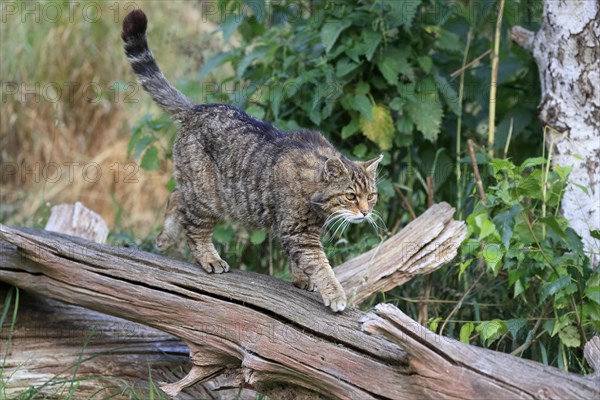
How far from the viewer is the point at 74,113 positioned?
349 inches

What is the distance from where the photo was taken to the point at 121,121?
891cm

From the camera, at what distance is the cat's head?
427 cm

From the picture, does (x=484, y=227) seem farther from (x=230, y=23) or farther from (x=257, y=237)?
(x=230, y=23)

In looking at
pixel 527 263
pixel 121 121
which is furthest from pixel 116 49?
pixel 527 263

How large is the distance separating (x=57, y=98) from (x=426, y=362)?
601 centimetres

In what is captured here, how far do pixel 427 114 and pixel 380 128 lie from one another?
12.4 inches

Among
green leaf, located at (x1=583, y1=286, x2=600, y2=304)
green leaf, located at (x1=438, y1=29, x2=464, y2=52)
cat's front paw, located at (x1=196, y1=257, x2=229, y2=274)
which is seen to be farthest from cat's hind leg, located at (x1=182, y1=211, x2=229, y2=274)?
green leaf, located at (x1=438, y1=29, x2=464, y2=52)

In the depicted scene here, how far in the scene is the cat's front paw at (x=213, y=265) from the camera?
4484 millimetres

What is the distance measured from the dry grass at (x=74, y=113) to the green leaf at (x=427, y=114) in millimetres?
3435

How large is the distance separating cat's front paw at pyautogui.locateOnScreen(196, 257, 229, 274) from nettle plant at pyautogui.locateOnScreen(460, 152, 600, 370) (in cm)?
126

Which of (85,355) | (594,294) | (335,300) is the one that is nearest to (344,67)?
(335,300)

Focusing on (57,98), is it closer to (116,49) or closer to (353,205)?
(116,49)

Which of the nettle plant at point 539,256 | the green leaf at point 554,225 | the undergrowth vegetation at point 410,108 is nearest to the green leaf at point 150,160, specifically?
the undergrowth vegetation at point 410,108

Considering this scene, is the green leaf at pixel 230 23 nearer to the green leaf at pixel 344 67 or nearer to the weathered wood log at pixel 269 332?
the green leaf at pixel 344 67
